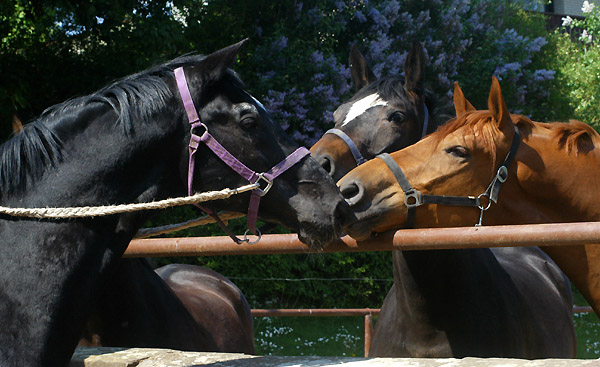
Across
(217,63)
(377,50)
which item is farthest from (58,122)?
(377,50)

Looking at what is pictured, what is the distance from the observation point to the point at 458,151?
2588 millimetres

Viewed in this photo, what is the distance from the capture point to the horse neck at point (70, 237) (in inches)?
77.7

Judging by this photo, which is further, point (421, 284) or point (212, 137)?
point (421, 284)

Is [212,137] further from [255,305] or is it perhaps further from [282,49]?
[282,49]

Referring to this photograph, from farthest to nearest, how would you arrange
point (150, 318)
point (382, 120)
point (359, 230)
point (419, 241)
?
point (382, 120) < point (150, 318) < point (359, 230) < point (419, 241)

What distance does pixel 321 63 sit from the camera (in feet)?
34.5

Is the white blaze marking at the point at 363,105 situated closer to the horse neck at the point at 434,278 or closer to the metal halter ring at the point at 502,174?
the horse neck at the point at 434,278

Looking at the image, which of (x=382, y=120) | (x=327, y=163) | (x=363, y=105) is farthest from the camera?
(x=363, y=105)

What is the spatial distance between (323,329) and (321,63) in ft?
14.0

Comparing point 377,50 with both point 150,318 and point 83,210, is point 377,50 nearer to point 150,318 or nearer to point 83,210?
Result: point 150,318

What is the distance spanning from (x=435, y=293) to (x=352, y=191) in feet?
2.55

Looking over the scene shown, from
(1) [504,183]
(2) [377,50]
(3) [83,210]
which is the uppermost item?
(2) [377,50]

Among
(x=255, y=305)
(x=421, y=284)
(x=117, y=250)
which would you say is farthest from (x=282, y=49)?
(x=117, y=250)

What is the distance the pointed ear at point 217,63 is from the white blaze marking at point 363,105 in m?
1.38
